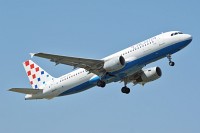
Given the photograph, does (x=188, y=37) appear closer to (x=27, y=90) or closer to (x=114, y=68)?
(x=114, y=68)

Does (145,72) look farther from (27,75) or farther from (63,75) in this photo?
(27,75)

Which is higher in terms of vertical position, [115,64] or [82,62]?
[82,62]

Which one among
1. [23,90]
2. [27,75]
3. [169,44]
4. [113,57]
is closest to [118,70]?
[113,57]

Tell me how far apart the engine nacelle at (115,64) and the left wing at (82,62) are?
122 centimetres

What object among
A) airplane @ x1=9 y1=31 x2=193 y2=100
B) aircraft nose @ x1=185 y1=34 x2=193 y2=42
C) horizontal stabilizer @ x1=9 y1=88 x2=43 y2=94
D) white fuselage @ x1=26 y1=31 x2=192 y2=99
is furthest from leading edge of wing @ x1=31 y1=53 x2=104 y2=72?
aircraft nose @ x1=185 y1=34 x2=193 y2=42

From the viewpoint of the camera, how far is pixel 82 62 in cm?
6419

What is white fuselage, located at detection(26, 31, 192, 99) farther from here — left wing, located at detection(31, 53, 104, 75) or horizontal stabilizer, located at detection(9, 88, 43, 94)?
horizontal stabilizer, located at detection(9, 88, 43, 94)

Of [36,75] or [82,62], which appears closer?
[82,62]

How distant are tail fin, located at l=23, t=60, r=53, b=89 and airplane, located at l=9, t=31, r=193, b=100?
171 mm

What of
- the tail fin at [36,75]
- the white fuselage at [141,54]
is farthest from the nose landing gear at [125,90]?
the tail fin at [36,75]

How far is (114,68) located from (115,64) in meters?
0.47

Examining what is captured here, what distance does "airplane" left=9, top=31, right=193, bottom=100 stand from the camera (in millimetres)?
62688

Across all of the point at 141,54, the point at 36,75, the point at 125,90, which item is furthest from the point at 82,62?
the point at 36,75

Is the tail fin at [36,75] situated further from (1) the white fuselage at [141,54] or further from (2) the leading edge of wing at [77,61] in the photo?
(2) the leading edge of wing at [77,61]
